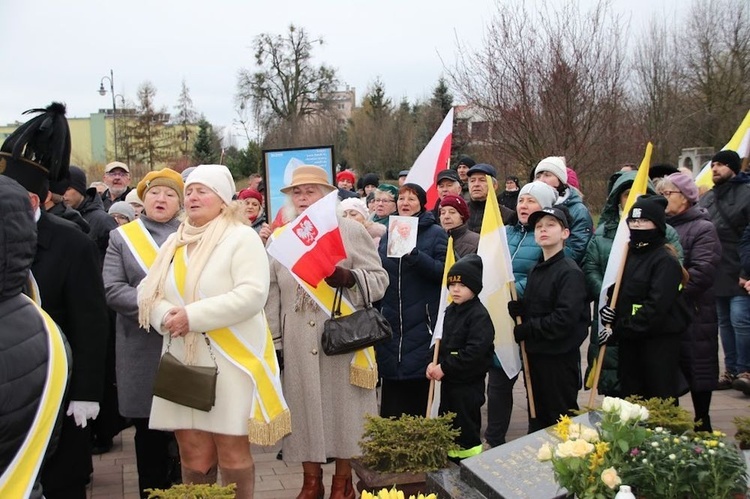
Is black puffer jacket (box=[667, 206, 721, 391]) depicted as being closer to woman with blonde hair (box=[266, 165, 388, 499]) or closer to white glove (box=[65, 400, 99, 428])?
woman with blonde hair (box=[266, 165, 388, 499])

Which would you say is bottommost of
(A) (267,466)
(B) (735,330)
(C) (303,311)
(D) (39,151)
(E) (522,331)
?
(A) (267,466)

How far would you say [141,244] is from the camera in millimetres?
4887

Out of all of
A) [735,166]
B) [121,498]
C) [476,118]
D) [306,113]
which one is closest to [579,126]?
[476,118]

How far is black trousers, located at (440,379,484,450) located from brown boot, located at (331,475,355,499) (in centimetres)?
82

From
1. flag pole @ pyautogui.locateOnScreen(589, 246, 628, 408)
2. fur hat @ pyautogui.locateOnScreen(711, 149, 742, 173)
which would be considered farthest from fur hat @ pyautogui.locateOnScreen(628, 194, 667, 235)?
fur hat @ pyautogui.locateOnScreen(711, 149, 742, 173)

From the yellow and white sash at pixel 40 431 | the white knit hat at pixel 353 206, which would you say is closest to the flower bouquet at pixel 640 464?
the yellow and white sash at pixel 40 431

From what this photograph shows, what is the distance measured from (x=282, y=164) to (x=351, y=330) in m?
2.49

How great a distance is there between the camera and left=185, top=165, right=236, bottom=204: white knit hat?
4.43 meters

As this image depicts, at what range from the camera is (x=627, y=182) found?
250 inches

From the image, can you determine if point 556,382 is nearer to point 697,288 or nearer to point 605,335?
point 605,335

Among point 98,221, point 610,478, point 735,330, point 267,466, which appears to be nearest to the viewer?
point 610,478

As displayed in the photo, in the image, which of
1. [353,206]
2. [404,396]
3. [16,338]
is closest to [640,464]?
[16,338]

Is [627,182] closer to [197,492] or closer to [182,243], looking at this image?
[182,243]

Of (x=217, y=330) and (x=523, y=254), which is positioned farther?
(x=523, y=254)
